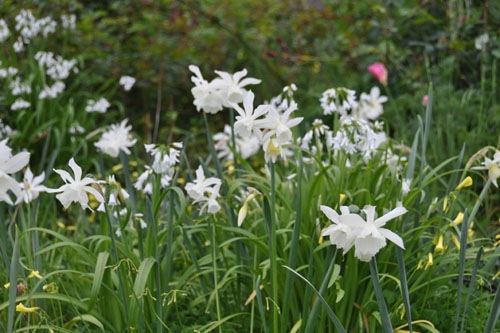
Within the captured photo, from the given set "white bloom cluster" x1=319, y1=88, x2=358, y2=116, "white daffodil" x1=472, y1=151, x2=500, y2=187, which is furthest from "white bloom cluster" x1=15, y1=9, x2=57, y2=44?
"white daffodil" x1=472, y1=151, x2=500, y2=187

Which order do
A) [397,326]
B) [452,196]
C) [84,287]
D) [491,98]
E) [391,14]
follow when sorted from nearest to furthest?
1. [452,196]
2. [397,326]
3. [84,287]
4. [491,98]
5. [391,14]

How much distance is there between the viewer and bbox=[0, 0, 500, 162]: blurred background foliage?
15.4ft

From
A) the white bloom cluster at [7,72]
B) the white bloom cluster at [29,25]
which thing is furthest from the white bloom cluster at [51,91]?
the white bloom cluster at [29,25]

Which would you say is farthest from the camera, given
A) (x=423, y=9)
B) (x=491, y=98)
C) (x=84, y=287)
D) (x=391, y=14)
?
(x=391, y=14)

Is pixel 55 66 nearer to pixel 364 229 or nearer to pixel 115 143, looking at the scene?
pixel 115 143

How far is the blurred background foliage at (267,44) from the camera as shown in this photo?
15.4 ft

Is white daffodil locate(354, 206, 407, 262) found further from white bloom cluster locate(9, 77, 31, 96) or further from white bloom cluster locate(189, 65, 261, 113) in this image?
white bloom cluster locate(9, 77, 31, 96)

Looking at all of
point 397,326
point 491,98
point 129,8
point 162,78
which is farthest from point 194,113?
point 397,326

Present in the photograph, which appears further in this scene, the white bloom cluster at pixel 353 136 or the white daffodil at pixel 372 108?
the white daffodil at pixel 372 108

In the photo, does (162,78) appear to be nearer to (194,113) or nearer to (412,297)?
(194,113)

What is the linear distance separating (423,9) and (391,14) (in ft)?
1.47

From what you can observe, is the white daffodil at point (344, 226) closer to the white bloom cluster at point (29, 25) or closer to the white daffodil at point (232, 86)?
the white daffodil at point (232, 86)

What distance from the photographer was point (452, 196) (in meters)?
2.09

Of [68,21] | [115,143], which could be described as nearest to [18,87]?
[68,21]
